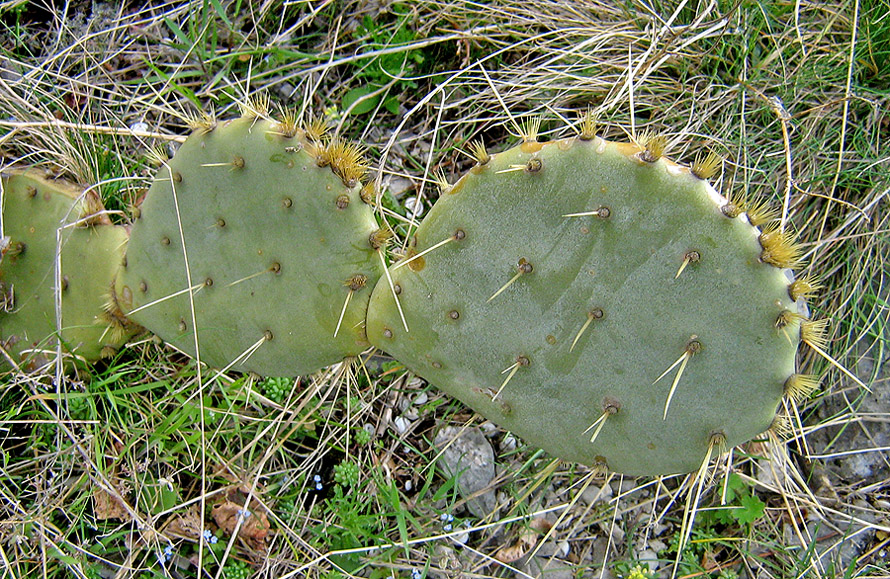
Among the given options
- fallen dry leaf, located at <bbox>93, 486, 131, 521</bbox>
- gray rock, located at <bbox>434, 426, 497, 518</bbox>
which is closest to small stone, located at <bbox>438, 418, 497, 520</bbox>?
gray rock, located at <bbox>434, 426, 497, 518</bbox>

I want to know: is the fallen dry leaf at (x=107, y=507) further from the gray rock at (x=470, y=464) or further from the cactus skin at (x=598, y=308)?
the cactus skin at (x=598, y=308)

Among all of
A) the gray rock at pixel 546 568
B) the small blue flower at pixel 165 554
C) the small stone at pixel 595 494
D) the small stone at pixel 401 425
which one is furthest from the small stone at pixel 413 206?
the small blue flower at pixel 165 554

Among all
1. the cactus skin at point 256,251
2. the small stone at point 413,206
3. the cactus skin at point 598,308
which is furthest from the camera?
the small stone at point 413,206

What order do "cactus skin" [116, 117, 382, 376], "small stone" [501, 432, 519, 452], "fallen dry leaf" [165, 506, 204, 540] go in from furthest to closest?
"small stone" [501, 432, 519, 452]
"fallen dry leaf" [165, 506, 204, 540]
"cactus skin" [116, 117, 382, 376]

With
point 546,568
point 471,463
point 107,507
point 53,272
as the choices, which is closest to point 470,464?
point 471,463

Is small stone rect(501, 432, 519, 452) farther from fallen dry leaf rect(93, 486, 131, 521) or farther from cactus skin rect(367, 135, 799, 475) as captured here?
fallen dry leaf rect(93, 486, 131, 521)

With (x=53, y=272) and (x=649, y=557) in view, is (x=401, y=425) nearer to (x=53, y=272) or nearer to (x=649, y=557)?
(x=649, y=557)

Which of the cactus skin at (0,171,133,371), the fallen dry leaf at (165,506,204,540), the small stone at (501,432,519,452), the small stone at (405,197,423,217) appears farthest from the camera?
the small stone at (405,197,423,217)

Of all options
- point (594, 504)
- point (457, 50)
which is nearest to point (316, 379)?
point (594, 504)
